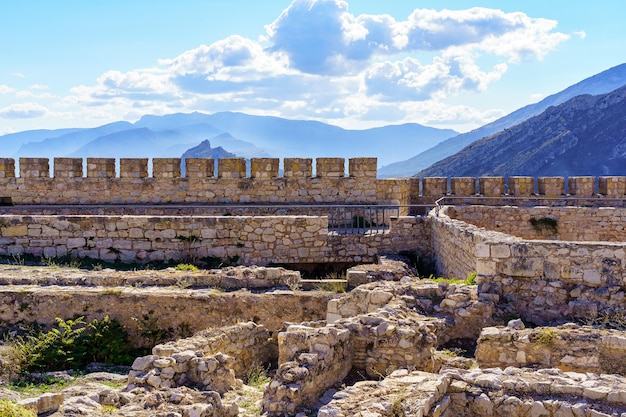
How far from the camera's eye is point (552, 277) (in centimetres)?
897

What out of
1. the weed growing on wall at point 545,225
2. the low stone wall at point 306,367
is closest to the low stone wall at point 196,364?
the low stone wall at point 306,367

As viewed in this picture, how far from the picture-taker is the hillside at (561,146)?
69812 millimetres

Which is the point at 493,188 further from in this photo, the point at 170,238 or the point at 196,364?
the point at 196,364

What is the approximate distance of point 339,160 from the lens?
1720cm

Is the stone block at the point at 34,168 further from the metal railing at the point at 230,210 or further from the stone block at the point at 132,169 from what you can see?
the stone block at the point at 132,169

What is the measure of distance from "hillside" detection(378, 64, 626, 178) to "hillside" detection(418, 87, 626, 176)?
5506 centimetres

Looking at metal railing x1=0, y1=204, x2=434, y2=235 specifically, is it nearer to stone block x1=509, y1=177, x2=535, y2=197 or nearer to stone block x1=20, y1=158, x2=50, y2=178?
stone block x1=20, y1=158, x2=50, y2=178

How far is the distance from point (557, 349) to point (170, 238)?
8062 millimetres

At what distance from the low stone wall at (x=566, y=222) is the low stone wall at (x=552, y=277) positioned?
6.98m

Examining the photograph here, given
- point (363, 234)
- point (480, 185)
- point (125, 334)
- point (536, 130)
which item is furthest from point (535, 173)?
point (125, 334)

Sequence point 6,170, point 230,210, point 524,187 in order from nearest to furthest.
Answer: point 230,210
point 6,170
point 524,187

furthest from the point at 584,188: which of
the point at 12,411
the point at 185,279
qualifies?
the point at 12,411

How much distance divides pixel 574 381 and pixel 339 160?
11.5 metres

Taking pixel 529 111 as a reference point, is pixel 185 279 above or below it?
below
